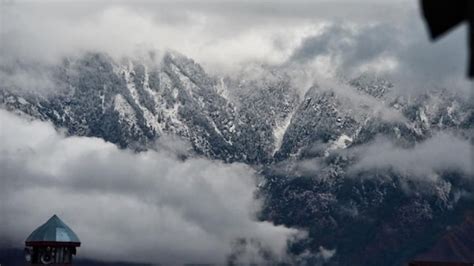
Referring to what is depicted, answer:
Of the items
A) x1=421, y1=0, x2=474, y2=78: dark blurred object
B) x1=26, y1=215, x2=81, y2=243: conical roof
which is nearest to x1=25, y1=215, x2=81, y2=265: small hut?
x1=26, y1=215, x2=81, y2=243: conical roof

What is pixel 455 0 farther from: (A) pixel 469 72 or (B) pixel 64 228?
(B) pixel 64 228

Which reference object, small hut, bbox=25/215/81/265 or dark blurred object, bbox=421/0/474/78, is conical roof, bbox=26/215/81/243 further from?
dark blurred object, bbox=421/0/474/78

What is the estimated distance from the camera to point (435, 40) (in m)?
8.43

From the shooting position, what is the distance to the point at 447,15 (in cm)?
850

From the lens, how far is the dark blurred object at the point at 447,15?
8062 millimetres

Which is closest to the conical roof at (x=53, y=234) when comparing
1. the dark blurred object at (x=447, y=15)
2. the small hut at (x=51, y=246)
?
the small hut at (x=51, y=246)

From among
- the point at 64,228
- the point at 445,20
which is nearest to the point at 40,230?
the point at 64,228

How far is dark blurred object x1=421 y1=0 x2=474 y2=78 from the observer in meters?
8.06

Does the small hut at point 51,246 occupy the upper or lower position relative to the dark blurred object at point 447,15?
upper

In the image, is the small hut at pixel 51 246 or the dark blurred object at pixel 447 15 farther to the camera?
the small hut at pixel 51 246

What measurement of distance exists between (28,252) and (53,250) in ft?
17.7

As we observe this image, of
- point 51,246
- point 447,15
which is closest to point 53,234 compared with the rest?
point 51,246

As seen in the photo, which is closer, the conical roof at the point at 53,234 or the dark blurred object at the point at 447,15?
the dark blurred object at the point at 447,15

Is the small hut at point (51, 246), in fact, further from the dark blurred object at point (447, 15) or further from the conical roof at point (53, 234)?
the dark blurred object at point (447, 15)
